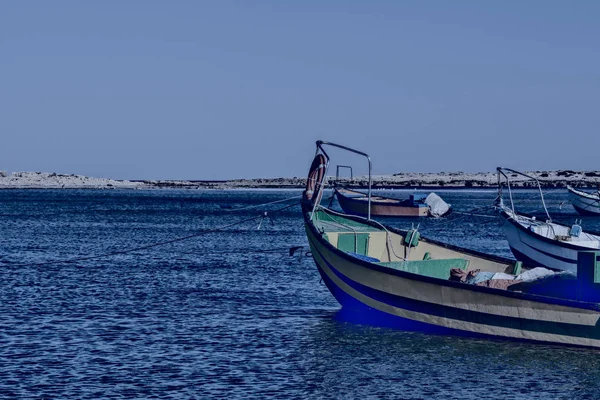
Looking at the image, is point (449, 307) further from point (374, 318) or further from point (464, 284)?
point (374, 318)

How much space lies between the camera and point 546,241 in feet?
111

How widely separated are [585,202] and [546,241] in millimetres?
55376

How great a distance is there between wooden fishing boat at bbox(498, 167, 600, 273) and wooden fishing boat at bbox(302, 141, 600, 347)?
773 cm

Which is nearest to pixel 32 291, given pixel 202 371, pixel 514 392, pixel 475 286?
pixel 202 371

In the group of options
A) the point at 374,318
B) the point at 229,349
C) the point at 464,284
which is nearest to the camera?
the point at 464,284

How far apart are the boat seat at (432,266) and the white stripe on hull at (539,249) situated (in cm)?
814

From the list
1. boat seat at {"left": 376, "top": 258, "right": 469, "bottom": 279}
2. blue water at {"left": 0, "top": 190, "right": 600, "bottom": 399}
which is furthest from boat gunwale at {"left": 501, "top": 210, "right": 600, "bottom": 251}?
boat seat at {"left": 376, "top": 258, "right": 469, "bottom": 279}

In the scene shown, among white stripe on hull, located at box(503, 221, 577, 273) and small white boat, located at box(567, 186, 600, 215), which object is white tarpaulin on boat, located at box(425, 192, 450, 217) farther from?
white stripe on hull, located at box(503, 221, 577, 273)

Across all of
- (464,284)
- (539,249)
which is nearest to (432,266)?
(464,284)

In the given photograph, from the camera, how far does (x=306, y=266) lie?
127ft

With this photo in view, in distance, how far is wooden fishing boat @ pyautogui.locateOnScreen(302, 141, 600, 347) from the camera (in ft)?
65.3

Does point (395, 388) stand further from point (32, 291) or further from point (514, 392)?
point (32, 291)

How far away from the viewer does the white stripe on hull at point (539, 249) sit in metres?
32.7

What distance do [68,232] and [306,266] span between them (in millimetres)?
29636
